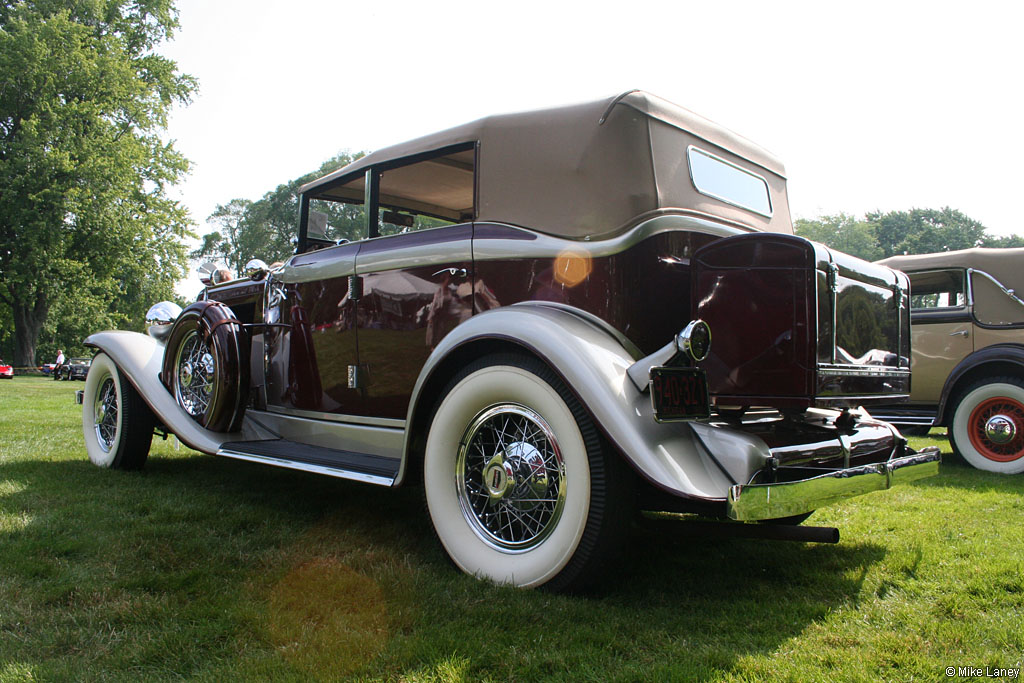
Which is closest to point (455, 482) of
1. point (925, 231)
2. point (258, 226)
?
point (258, 226)

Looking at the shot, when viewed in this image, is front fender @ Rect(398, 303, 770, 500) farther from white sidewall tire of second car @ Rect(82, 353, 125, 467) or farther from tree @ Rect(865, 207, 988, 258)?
tree @ Rect(865, 207, 988, 258)

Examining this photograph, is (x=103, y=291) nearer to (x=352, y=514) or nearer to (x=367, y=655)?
(x=352, y=514)

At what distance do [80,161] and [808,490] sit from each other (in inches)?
1161

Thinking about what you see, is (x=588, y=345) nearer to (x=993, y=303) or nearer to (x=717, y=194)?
(x=717, y=194)

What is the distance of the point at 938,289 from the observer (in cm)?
705

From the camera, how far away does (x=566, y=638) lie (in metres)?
2.14

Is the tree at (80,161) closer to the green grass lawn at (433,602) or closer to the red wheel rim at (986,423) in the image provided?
the green grass lawn at (433,602)

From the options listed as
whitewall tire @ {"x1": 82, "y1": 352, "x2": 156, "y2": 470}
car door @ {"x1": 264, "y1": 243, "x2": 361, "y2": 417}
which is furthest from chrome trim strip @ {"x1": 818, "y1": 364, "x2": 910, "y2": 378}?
whitewall tire @ {"x1": 82, "y1": 352, "x2": 156, "y2": 470}

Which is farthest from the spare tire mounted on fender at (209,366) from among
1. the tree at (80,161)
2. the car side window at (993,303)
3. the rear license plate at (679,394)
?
the tree at (80,161)

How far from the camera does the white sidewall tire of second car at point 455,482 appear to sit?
8.08ft

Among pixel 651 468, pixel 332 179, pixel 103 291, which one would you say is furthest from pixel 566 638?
pixel 103 291

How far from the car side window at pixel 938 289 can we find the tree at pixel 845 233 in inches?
2022

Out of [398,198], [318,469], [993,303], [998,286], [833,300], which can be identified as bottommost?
[318,469]

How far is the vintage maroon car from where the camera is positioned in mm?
2475
